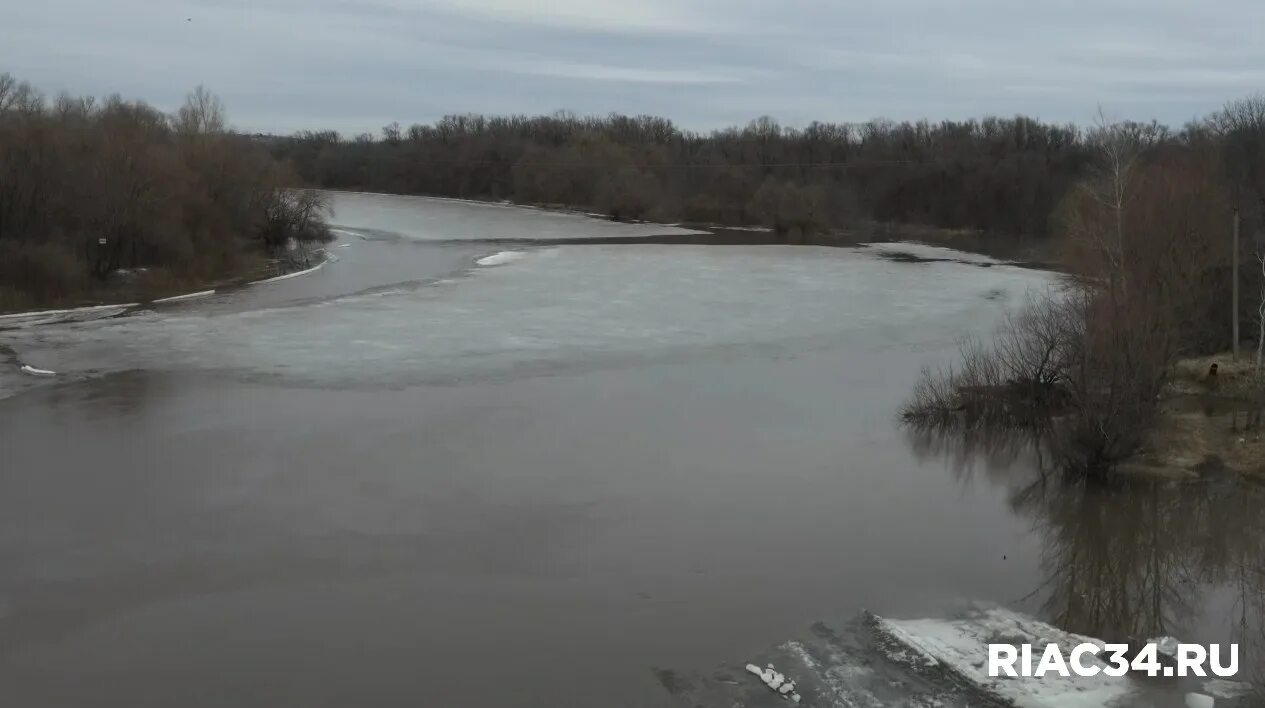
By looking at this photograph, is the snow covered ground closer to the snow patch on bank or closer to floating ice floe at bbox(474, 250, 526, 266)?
the snow patch on bank

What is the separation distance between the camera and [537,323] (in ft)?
79.8

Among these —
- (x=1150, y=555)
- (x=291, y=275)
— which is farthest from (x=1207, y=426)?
(x=291, y=275)

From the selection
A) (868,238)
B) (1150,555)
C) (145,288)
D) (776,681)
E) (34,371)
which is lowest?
(776,681)

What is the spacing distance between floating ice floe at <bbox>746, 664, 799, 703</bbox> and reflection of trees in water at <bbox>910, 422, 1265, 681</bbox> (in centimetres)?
271

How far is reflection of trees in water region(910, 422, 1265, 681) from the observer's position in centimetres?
927

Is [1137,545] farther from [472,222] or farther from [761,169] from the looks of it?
[761,169]

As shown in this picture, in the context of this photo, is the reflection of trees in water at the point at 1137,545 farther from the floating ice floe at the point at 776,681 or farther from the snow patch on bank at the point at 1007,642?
the floating ice floe at the point at 776,681

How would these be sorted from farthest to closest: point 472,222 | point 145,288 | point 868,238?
point 472,222 < point 868,238 < point 145,288

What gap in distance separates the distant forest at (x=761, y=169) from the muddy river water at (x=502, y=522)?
22.8 metres

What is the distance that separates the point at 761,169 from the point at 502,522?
64055 millimetres

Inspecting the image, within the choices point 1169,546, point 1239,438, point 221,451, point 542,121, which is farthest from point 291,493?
point 542,121

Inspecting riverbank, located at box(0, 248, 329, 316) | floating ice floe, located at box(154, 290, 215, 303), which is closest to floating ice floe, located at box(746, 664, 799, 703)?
riverbank, located at box(0, 248, 329, 316)

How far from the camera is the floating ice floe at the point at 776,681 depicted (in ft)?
25.5

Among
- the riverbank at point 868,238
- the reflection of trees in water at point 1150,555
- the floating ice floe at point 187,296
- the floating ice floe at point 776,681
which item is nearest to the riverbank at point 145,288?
the floating ice floe at point 187,296
